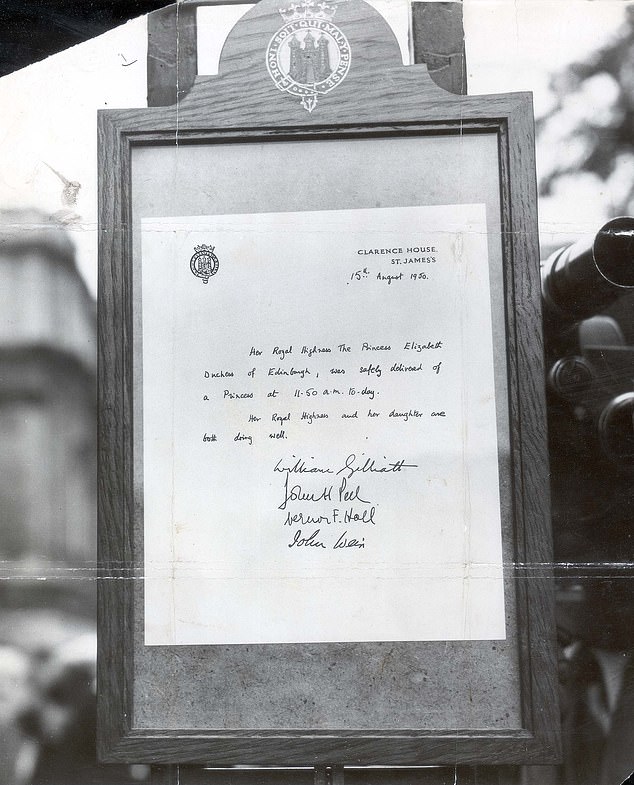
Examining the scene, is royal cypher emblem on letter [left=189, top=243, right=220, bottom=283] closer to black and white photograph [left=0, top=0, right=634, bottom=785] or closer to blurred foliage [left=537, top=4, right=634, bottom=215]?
black and white photograph [left=0, top=0, right=634, bottom=785]

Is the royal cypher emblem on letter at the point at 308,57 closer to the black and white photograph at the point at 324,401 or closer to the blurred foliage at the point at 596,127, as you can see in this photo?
the black and white photograph at the point at 324,401

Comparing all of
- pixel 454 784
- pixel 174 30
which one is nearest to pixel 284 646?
pixel 454 784

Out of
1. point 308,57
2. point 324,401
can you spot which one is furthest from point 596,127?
point 324,401

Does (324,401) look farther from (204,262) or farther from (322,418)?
(204,262)
